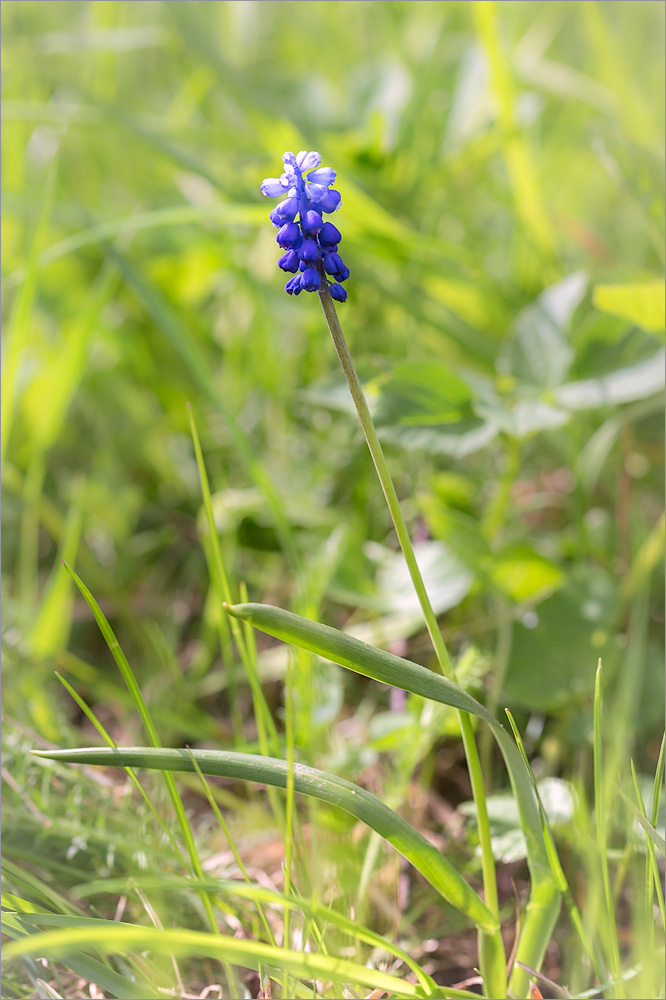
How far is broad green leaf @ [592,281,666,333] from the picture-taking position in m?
1.47

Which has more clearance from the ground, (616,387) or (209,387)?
(209,387)

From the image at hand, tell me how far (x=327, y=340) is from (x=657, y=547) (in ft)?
3.40

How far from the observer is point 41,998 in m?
1.04

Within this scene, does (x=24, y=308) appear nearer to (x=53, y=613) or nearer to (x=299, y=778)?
(x=53, y=613)

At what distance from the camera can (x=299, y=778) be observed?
0.95 metres

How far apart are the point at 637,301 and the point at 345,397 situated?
55 cm

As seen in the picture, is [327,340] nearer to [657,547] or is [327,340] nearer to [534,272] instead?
[534,272]

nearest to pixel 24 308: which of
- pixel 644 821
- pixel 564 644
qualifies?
pixel 564 644

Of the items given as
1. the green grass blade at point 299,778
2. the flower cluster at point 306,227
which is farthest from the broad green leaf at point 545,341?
the green grass blade at point 299,778

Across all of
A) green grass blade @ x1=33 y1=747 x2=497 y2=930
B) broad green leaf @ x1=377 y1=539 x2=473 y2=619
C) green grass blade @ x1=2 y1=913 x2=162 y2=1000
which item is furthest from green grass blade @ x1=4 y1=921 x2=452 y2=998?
broad green leaf @ x1=377 y1=539 x2=473 y2=619

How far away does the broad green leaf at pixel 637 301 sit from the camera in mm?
1470

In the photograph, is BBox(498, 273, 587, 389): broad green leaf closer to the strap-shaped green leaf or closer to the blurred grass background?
the blurred grass background

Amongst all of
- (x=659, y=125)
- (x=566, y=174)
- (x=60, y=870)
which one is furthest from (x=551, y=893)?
(x=566, y=174)

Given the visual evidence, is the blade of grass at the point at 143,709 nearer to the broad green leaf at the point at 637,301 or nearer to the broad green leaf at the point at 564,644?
the broad green leaf at the point at 564,644
